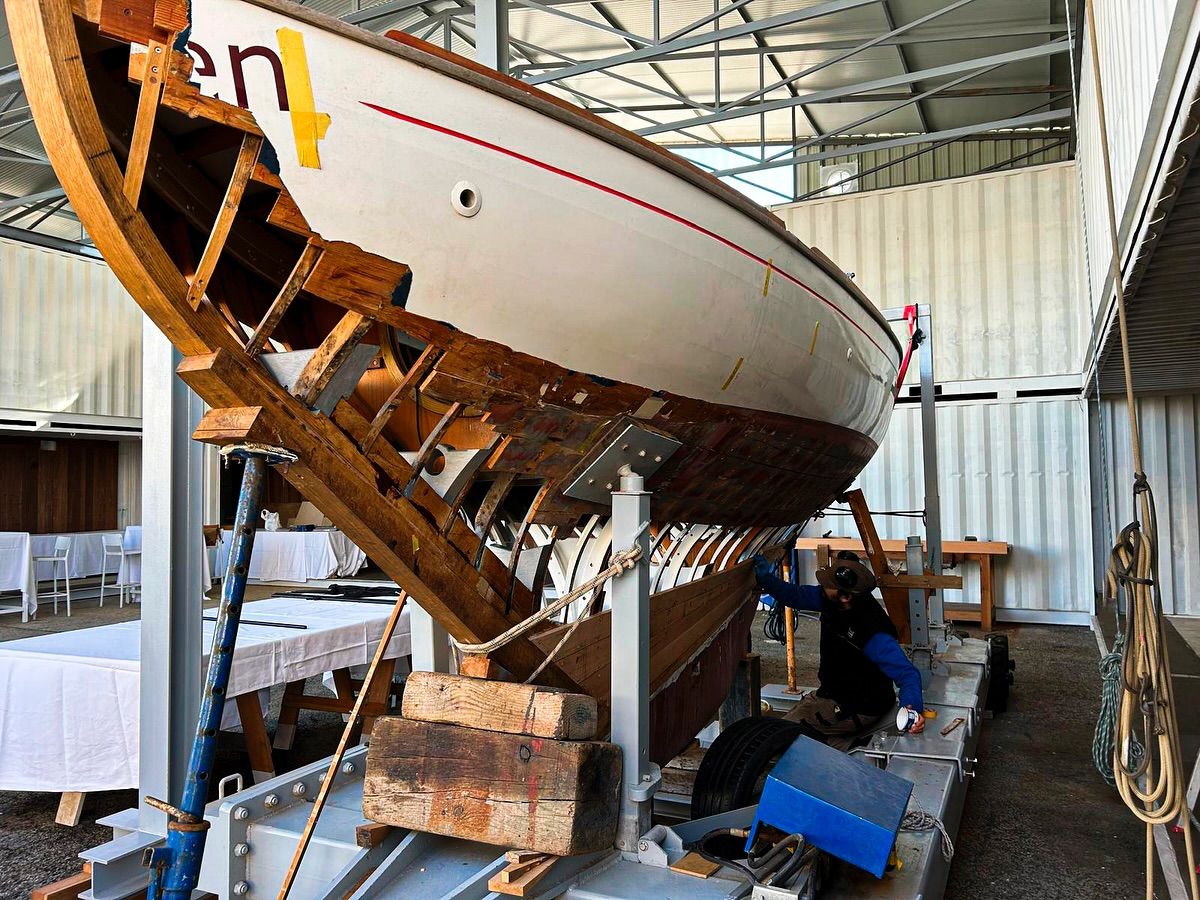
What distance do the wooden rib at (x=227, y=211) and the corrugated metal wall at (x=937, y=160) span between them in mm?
10475

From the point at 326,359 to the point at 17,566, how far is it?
27.9 feet

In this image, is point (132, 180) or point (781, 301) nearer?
point (132, 180)

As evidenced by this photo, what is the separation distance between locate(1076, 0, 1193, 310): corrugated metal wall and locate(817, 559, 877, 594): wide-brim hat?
1.46 metres

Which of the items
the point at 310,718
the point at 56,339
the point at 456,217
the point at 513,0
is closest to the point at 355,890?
the point at 456,217

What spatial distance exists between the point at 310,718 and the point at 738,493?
3087 mm

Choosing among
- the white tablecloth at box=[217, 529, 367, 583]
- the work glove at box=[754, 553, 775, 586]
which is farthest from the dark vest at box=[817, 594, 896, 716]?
the white tablecloth at box=[217, 529, 367, 583]

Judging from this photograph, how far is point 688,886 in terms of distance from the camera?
164 cm

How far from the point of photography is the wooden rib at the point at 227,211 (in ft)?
4.98

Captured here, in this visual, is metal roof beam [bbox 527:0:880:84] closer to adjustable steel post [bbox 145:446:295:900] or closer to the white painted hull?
the white painted hull

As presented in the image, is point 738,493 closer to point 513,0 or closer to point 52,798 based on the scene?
point 52,798

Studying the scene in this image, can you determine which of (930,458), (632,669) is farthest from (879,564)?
(632,669)

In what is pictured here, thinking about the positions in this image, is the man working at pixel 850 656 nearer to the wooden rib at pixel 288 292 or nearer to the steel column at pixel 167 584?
the steel column at pixel 167 584

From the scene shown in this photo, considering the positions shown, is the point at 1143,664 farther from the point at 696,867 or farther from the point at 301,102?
the point at 301,102

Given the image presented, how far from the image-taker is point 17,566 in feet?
27.1
